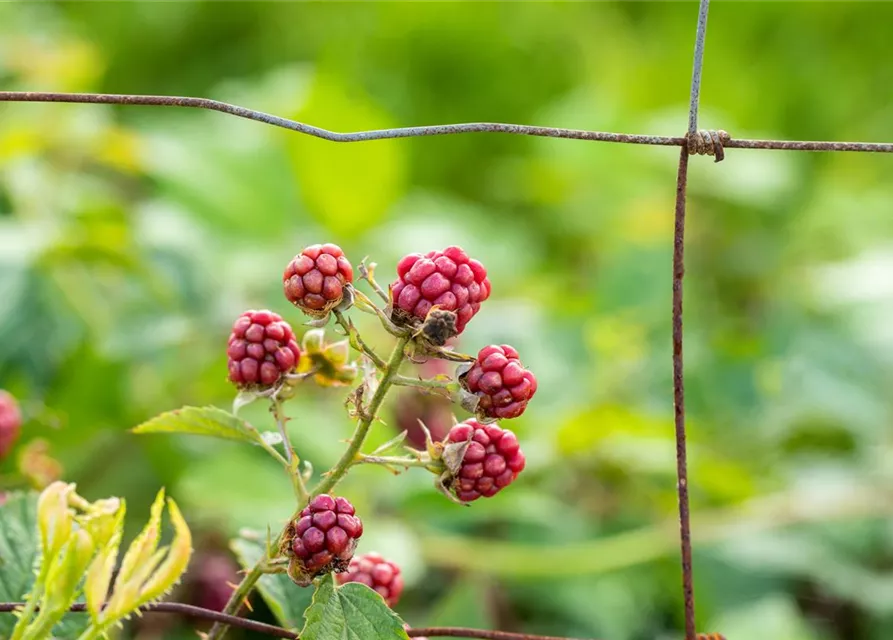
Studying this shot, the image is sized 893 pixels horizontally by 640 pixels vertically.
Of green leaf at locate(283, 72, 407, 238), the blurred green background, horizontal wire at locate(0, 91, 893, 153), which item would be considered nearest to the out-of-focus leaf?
the blurred green background

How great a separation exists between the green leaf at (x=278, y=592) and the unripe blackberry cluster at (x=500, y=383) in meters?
0.19

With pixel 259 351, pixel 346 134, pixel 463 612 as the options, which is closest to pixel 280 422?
A: pixel 259 351

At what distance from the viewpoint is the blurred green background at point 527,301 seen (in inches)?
47.1

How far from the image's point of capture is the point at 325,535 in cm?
53

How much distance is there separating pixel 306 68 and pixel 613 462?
1540 mm

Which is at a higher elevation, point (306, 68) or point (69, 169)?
point (306, 68)

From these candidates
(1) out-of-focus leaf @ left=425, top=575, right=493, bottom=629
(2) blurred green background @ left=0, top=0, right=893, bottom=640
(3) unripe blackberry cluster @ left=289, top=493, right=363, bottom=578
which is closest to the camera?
(3) unripe blackberry cluster @ left=289, top=493, right=363, bottom=578

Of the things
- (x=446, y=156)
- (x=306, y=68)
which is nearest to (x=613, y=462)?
(x=446, y=156)

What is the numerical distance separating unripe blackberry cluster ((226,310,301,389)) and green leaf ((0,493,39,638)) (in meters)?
0.20

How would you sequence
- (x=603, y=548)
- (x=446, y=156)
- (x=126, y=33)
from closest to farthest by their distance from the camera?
(x=603, y=548) → (x=446, y=156) → (x=126, y=33)

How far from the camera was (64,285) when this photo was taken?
1.26 meters

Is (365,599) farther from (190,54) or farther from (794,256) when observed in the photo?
(190,54)

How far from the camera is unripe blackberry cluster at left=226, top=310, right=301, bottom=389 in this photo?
1.94 ft

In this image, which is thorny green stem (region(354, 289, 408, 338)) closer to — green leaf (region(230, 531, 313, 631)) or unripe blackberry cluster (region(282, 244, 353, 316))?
unripe blackberry cluster (region(282, 244, 353, 316))
